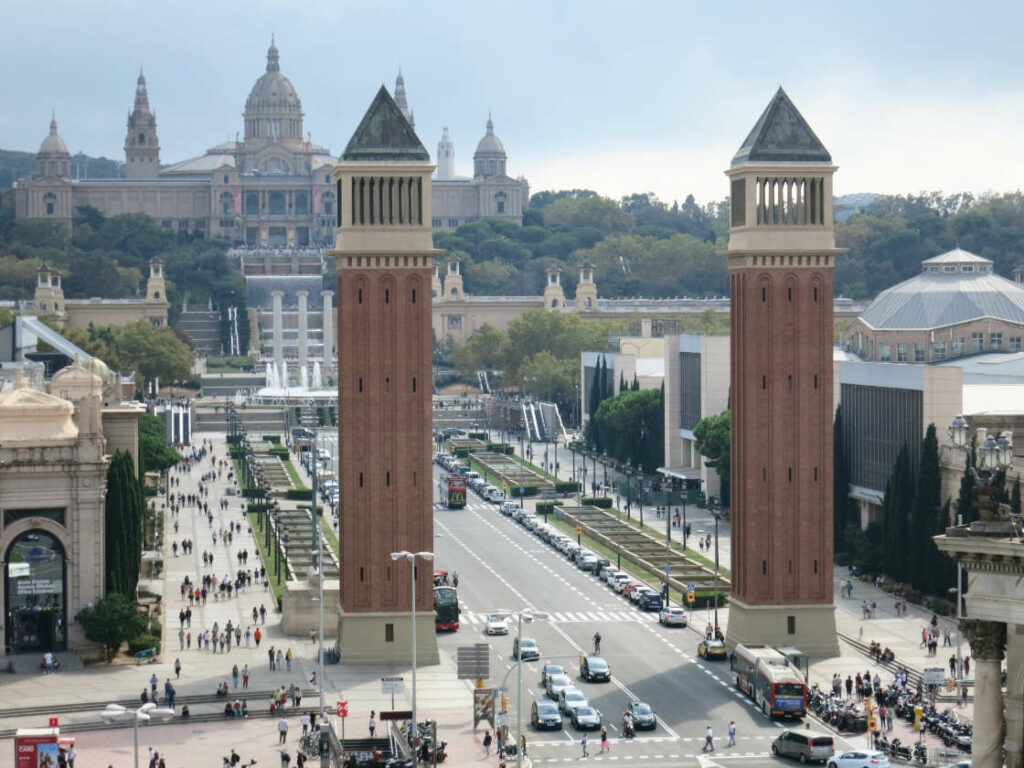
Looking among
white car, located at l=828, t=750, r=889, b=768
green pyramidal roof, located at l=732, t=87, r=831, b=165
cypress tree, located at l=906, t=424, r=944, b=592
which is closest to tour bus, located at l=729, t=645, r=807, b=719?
white car, located at l=828, t=750, r=889, b=768

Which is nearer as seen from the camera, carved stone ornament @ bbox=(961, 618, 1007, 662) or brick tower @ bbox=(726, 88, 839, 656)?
carved stone ornament @ bbox=(961, 618, 1007, 662)

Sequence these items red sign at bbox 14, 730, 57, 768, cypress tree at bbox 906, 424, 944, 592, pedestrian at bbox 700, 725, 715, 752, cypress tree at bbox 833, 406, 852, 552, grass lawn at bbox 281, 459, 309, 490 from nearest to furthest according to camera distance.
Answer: red sign at bbox 14, 730, 57, 768 → pedestrian at bbox 700, 725, 715, 752 → cypress tree at bbox 906, 424, 944, 592 → cypress tree at bbox 833, 406, 852, 552 → grass lawn at bbox 281, 459, 309, 490

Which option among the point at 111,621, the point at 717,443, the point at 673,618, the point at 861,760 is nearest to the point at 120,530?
the point at 111,621

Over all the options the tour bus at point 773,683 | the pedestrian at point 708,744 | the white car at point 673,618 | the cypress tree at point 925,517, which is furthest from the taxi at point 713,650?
the cypress tree at point 925,517

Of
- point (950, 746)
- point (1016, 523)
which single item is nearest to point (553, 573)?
point (950, 746)

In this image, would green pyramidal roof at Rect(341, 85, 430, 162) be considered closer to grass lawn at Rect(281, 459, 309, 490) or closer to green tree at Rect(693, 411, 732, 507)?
green tree at Rect(693, 411, 732, 507)

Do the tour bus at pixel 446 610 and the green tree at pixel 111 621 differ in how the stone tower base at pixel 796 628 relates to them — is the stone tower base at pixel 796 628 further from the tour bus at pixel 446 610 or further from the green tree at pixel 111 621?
the green tree at pixel 111 621

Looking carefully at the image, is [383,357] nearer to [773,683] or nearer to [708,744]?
[773,683]
